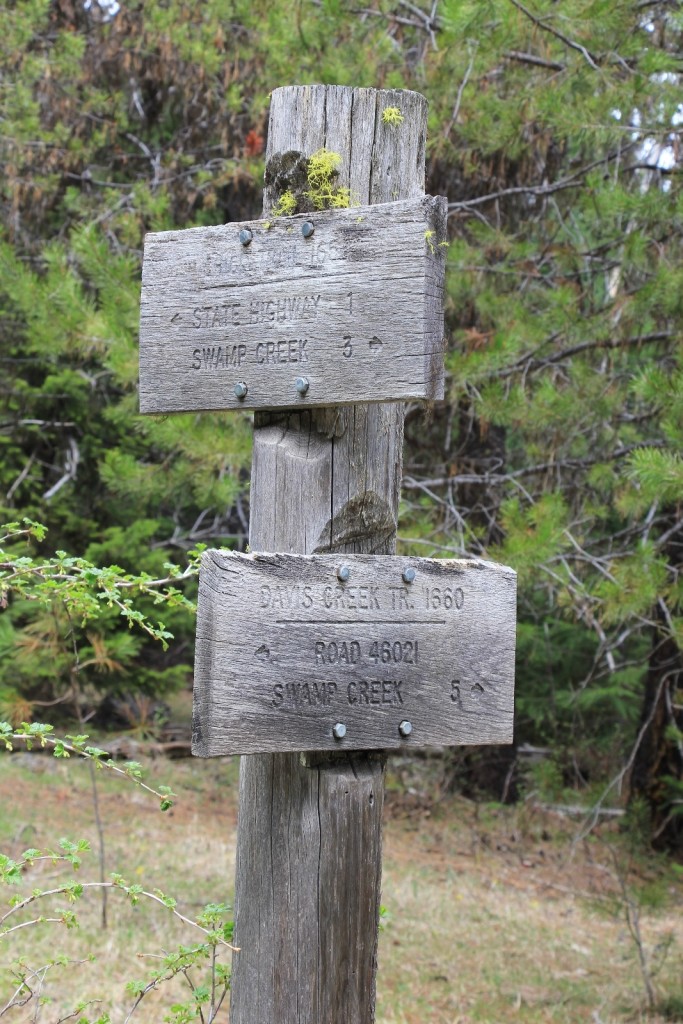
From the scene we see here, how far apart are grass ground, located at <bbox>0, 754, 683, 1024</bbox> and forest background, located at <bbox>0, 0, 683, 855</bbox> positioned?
1.96 feet

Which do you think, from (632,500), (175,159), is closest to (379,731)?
(632,500)

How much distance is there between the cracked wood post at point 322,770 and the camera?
2.26 m

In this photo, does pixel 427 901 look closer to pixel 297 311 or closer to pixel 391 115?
pixel 297 311

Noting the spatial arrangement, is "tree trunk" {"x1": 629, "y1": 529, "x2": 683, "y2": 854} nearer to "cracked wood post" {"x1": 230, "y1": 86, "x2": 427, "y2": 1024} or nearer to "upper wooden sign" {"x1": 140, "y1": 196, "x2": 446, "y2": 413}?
"cracked wood post" {"x1": 230, "y1": 86, "x2": 427, "y2": 1024}

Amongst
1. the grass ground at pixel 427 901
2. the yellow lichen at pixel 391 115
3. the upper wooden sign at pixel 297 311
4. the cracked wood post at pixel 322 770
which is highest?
the yellow lichen at pixel 391 115

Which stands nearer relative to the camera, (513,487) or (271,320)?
(271,320)

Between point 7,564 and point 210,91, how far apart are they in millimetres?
6456

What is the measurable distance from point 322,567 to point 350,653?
173mm

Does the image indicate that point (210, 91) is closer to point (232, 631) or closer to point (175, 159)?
point (175, 159)

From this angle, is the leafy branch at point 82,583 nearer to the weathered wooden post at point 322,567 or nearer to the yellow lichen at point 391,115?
the weathered wooden post at point 322,567

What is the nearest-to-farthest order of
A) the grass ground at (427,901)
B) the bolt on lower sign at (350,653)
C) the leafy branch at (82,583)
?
the bolt on lower sign at (350,653) → the leafy branch at (82,583) → the grass ground at (427,901)

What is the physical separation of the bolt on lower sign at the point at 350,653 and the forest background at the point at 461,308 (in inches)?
20.5

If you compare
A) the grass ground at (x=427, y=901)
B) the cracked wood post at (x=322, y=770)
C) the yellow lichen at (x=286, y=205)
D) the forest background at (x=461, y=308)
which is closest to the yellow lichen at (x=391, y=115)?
the cracked wood post at (x=322, y=770)

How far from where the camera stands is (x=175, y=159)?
8.24m
